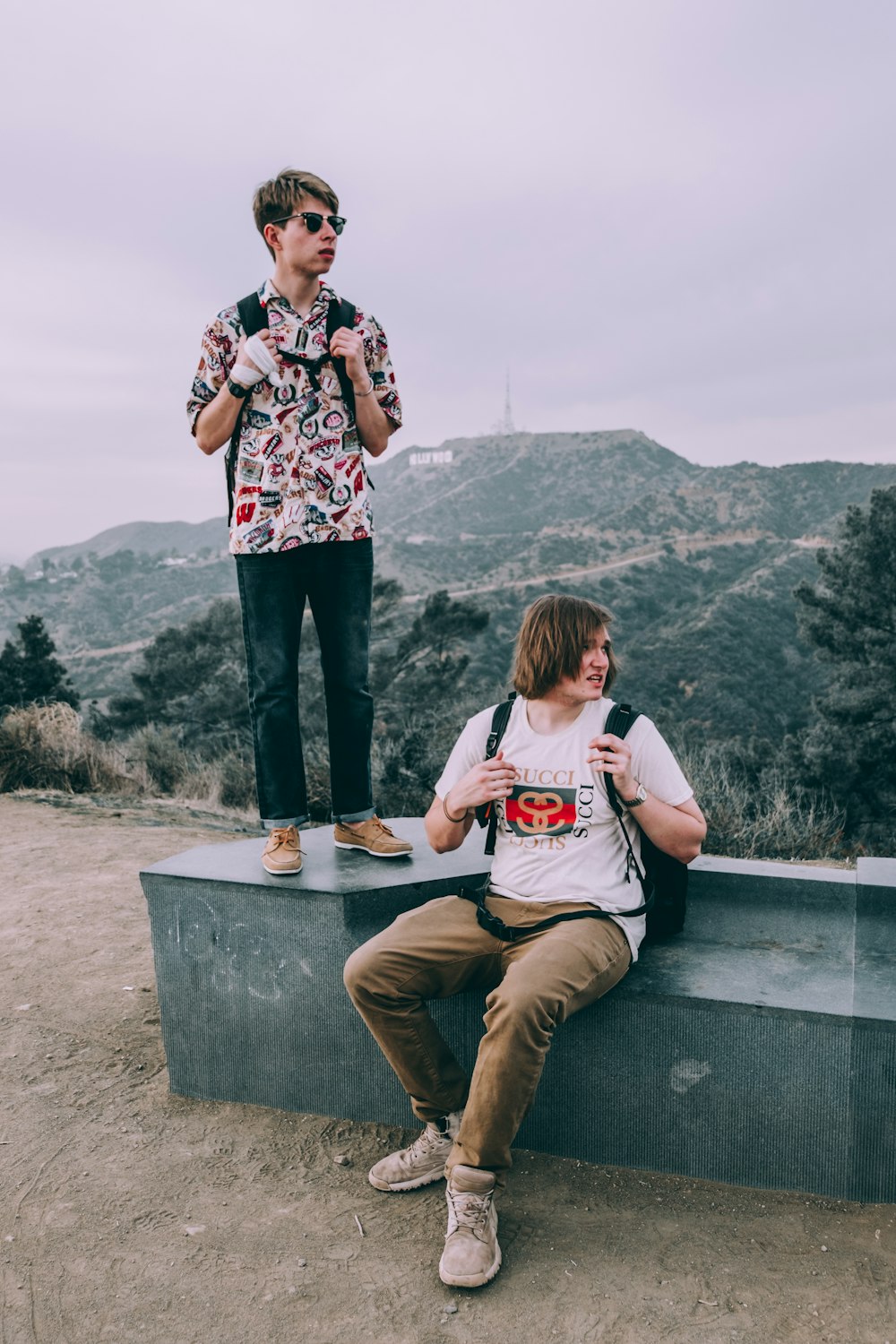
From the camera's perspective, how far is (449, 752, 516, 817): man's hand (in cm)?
253

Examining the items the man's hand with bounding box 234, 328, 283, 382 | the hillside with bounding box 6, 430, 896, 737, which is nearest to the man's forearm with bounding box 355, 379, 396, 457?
the man's hand with bounding box 234, 328, 283, 382

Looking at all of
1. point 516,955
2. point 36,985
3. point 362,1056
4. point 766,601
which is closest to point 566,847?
point 516,955

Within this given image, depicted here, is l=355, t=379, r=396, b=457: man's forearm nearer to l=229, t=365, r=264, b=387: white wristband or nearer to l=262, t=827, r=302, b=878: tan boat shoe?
l=229, t=365, r=264, b=387: white wristband

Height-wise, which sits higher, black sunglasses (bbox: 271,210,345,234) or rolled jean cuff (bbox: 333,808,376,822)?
black sunglasses (bbox: 271,210,345,234)

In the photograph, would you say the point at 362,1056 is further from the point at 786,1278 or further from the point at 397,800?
the point at 397,800

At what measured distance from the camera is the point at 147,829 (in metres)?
7.13

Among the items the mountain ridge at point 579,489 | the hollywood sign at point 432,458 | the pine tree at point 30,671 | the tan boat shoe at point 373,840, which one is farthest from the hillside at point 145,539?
the tan boat shoe at point 373,840

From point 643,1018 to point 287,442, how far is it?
1975 mm

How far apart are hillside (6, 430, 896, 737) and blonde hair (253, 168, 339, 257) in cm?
1791

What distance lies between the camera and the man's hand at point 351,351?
292 cm

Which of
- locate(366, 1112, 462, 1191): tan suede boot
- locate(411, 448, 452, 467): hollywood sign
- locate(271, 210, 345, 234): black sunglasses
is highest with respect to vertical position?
locate(411, 448, 452, 467): hollywood sign

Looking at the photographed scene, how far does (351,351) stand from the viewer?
2.92m

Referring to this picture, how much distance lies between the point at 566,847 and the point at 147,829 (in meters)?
5.25

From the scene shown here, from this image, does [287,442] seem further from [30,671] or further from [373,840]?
[30,671]
